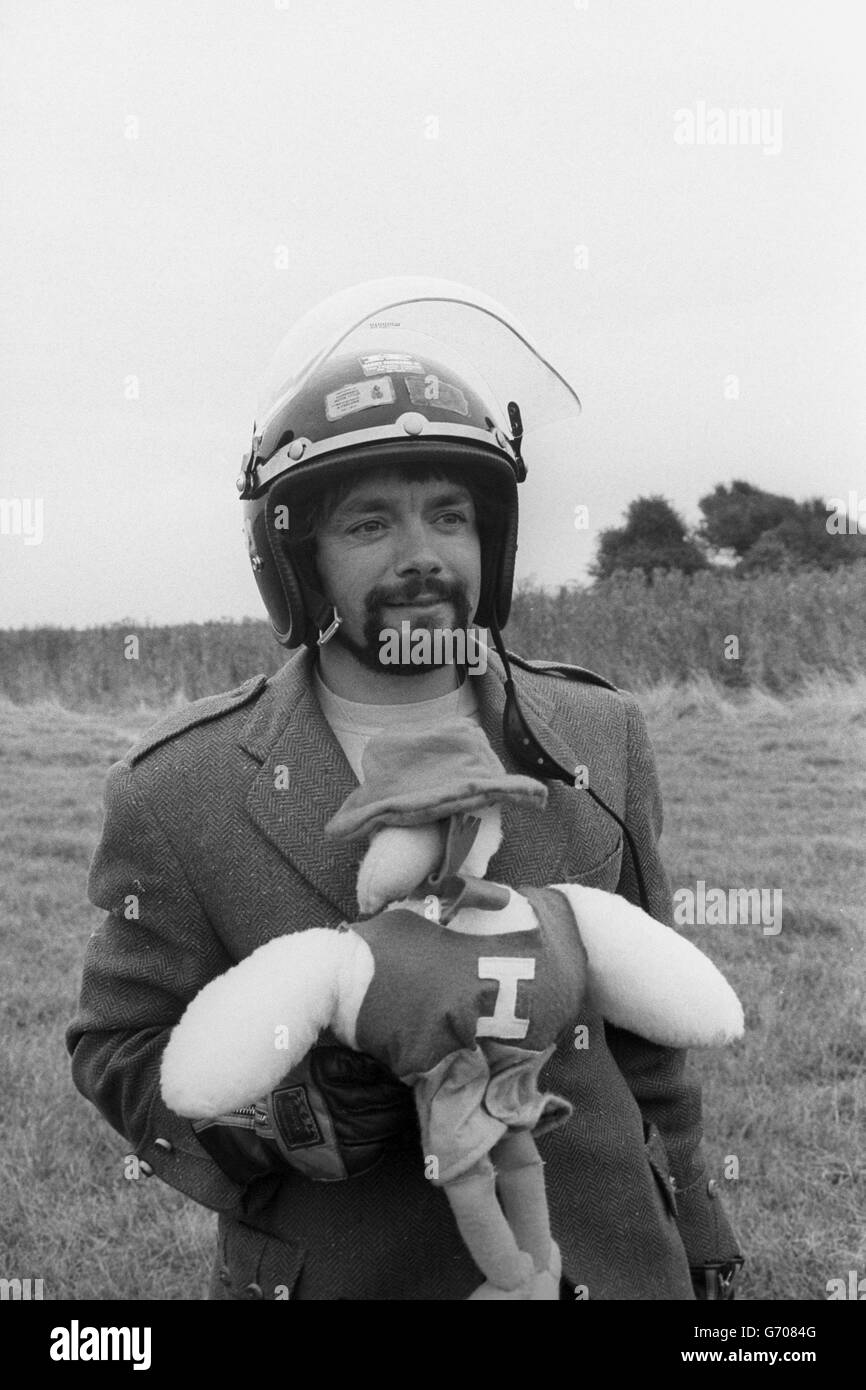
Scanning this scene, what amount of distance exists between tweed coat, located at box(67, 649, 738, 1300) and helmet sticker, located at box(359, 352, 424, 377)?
1.93 ft

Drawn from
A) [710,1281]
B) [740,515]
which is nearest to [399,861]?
[710,1281]

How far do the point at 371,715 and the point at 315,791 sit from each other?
0.63ft

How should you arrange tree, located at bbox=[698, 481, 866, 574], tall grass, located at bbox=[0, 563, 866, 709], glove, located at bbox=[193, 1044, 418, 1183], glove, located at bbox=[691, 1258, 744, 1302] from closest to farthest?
glove, located at bbox=[193, 1044, 418, 1183]
glove, located at bbox=[691, 1258, 744, 1302]
tall grass, located at bbox=[0, 563, 866, 709]
tree, located at bbox=[698, 481, 866, 574]

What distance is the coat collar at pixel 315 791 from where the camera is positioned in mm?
2229

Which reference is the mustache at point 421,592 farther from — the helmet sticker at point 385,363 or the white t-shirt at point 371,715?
the helmet sticker at point 385,363

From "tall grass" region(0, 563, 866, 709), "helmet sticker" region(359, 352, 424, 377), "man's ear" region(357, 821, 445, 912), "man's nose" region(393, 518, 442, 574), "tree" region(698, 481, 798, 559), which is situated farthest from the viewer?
"tree" region(698, 481, 798, 559)

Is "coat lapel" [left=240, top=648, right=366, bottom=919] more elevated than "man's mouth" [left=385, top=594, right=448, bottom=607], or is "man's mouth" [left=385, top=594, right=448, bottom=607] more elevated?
"man's mouth" [left=385, top=594, right=448, bottom=607]

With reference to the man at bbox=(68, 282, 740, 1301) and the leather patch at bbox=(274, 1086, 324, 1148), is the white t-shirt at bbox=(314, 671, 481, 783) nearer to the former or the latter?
the man at bbox=(68, 282, 740, 1301)

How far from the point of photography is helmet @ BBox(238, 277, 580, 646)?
2232 mm

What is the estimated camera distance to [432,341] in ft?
8.46
